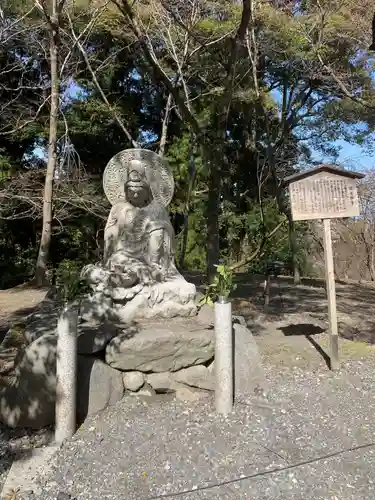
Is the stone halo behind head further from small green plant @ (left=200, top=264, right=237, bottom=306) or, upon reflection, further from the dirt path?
the dirt path

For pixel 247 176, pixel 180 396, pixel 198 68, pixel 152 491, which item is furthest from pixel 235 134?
pixel 152 491

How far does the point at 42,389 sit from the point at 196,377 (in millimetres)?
1208

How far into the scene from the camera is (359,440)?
307cm

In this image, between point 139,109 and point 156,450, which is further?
point 139,109

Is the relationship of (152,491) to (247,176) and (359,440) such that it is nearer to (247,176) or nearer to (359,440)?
(359,440)

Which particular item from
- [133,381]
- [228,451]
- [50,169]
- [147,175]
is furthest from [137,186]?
[50,169]

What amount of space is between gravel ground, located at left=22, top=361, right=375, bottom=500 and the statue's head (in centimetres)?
208

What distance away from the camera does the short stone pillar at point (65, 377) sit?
302 centimetres

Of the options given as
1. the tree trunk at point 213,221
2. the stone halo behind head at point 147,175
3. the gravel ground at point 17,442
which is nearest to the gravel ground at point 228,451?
the gravel ground at point 17,442

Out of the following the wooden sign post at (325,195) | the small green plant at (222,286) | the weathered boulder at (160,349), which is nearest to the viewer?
the small green plant at (222,286)

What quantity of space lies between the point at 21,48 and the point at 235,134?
7219mm

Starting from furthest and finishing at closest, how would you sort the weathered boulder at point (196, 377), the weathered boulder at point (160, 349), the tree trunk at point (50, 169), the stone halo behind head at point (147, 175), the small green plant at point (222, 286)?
the tree trunk at point (50, 169)
the stone halo behind head at point (147, 175)
the weathered boulder at point (196, 377)
the weathered boulder at point (160, 349)
the small green plant at point (222, 286)

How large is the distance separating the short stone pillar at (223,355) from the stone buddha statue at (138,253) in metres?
1.07

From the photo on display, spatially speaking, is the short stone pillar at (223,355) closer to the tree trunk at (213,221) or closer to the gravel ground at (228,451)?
the gravel ground at (228,451)
